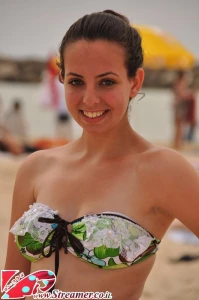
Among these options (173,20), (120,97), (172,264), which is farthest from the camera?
(173,20)

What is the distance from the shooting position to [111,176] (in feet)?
5.51

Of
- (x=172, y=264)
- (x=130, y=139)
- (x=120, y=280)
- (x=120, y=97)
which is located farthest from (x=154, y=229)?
(x=172, y=264)

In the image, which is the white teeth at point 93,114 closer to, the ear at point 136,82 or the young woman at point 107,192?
the young woman at point 107,192

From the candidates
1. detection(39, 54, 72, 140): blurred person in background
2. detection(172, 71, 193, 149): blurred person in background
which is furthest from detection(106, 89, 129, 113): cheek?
detection(172, 71, 193, 149): blurred person in background

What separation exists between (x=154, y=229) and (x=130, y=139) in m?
0.31

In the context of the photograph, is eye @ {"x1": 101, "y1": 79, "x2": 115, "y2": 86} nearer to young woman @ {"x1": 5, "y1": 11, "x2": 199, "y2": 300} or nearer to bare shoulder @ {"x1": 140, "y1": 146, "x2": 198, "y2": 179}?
young woman @ {"x1": 5, "y1": 11, "x2": 199, "y2": 300}

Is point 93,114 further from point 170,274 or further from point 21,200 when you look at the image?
point 170,274

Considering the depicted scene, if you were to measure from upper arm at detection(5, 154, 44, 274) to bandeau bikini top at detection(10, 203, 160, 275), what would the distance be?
133 mm

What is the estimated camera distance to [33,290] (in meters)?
1.71

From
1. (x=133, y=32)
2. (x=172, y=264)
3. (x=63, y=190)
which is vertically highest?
(x=133, y=32)

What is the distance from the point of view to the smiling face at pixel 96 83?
1558 mm

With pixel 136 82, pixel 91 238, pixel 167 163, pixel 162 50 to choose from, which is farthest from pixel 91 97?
pixel 162 50

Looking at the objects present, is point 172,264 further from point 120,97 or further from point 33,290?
point 120,97

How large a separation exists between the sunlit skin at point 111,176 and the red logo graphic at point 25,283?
0.03 meters
